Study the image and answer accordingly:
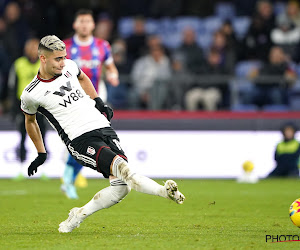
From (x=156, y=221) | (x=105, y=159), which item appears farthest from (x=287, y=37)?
(x=105, y=159)

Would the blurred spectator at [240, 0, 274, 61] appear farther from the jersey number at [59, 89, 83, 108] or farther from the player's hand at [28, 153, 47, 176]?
the player's hand at [28, 153, 47, 176]

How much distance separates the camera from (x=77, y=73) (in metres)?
7.21

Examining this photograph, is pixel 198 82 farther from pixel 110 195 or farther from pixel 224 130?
pixel 110 195

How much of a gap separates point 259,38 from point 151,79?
127 inches

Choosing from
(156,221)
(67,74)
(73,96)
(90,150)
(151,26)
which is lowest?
(156,221)

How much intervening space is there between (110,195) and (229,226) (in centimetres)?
145

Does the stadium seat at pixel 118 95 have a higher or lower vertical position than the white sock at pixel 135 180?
higher

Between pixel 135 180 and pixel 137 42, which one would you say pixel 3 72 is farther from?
pixel 135 180

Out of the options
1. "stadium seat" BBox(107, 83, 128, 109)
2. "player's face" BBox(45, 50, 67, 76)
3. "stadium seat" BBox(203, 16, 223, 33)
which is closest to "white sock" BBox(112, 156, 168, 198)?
"player's face" BBox(45, 50, 67, 76)

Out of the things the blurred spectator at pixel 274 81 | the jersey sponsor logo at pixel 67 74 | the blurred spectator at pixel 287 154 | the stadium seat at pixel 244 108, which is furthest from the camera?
the stadium seat at pixel 244 108

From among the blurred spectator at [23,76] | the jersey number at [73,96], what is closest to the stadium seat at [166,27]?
the blurred spectator at [23,76]

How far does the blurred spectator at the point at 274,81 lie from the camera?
15328 millimetres

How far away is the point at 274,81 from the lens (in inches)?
605

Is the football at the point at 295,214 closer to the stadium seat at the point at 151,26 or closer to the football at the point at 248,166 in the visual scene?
the football at the point at 248,166
